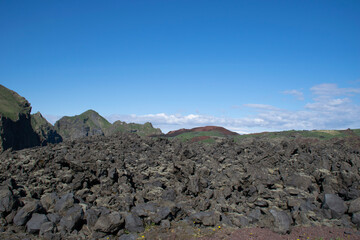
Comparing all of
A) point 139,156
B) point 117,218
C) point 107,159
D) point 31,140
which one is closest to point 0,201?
point 117,218

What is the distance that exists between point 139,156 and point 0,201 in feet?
35.4

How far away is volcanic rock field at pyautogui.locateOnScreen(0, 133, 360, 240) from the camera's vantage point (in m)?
7.51

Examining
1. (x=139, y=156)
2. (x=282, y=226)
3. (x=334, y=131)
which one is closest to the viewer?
(x=282, y=226)

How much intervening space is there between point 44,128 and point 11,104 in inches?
853

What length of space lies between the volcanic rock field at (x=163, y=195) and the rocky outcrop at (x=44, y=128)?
73922 millimetres

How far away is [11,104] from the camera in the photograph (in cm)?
6644

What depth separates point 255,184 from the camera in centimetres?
1220

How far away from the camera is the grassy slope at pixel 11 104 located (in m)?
62.1

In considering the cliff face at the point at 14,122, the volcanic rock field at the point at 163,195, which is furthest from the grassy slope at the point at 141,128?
the volcanic rock field at the point at 163,195

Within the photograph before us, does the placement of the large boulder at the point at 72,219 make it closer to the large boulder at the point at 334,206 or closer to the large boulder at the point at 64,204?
the large boulder at the point at 64,204

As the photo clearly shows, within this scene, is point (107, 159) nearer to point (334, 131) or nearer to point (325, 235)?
point (325, 235)

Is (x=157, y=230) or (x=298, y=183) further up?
(x=298, y=183)

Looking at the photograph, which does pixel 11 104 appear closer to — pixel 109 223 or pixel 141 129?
pixel 141 129

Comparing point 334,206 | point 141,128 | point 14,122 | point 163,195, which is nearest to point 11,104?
point 14,122
